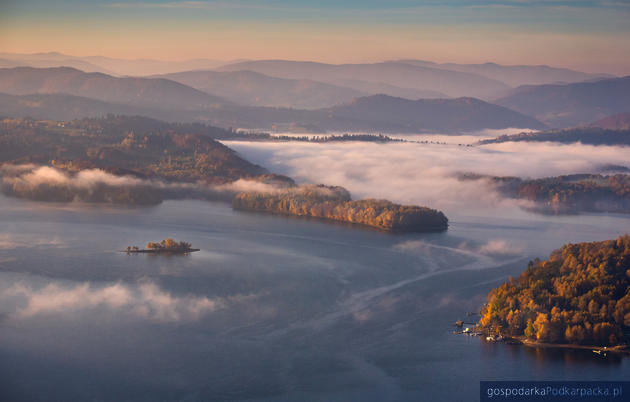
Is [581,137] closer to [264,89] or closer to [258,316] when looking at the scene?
[258,316]

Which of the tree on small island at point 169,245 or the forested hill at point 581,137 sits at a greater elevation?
the forested hill at point 581,137

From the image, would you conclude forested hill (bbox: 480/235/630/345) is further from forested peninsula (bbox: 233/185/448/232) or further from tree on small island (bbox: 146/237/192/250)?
forested peninsula (bbox: 233/185/448/232)

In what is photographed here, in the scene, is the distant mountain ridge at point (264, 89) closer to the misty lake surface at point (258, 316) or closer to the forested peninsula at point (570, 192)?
the forested peninsula at point (570, 192)

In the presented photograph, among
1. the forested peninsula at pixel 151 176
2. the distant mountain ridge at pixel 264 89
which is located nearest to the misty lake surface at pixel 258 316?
the forested peninsula at pixel 151 176

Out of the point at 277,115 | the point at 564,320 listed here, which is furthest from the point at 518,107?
the point at 564,320

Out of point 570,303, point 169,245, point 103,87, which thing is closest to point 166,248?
point 169,245

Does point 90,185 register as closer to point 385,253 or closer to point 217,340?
point 385,253

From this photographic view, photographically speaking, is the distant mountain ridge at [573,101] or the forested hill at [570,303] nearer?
the forested hill at [570,303]
